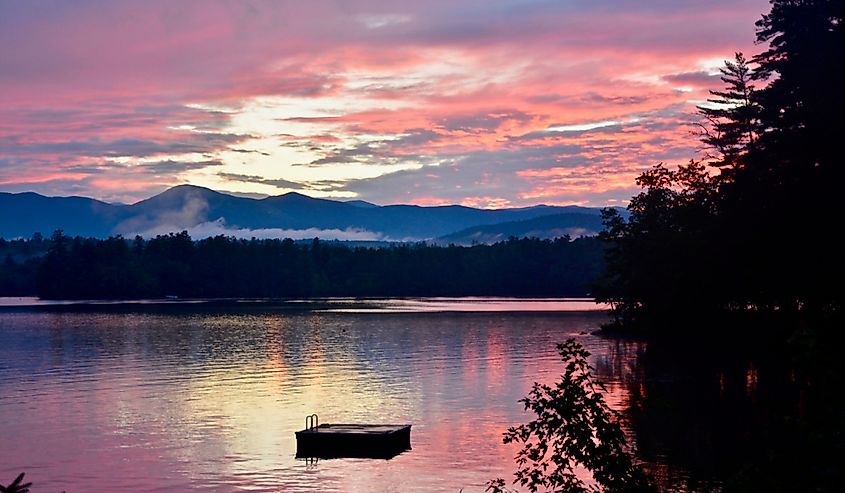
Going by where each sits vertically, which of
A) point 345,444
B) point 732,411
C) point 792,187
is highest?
point 792,187

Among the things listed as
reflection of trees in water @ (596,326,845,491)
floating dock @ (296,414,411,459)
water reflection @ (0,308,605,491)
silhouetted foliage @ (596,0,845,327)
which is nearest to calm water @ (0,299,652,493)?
water reflection @ (0,308,605,491)

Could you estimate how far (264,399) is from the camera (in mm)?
64938

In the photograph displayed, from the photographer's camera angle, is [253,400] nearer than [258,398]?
Yes

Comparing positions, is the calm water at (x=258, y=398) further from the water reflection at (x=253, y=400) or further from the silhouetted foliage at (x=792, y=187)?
the silhouetted foliage at (x=792, y=187)

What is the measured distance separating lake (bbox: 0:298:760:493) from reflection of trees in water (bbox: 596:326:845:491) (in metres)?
0.97

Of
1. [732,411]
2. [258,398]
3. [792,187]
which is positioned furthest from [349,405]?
[792,187]

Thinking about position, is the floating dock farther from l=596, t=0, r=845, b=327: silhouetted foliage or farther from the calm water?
l=596, t=0, r=845, b=327: silhouetted foliage

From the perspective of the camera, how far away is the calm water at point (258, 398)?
41.6 meters

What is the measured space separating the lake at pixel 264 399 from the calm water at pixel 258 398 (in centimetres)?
16

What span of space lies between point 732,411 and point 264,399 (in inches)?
1231

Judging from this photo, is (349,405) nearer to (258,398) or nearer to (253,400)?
(253,400)

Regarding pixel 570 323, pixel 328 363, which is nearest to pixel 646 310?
pixel 328 363

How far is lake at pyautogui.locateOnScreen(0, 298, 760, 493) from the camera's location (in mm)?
41344

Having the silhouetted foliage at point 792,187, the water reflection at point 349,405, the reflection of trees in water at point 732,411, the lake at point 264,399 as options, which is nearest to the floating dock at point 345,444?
the water reflection at point 349,405
